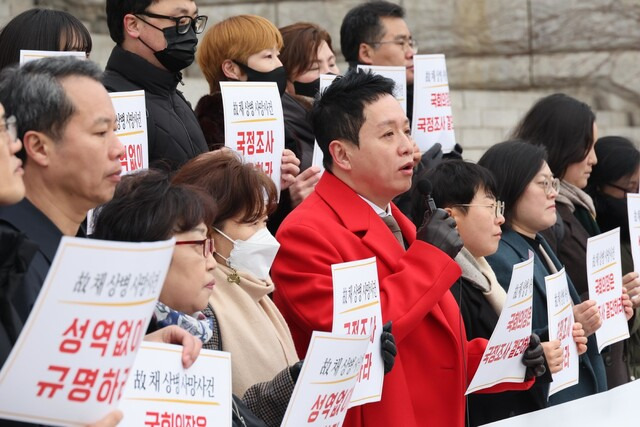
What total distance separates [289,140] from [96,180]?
2522 mm

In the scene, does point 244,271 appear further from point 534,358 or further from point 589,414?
point 534,358

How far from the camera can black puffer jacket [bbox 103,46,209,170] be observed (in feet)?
16.3

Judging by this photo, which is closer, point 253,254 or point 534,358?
point 253,254

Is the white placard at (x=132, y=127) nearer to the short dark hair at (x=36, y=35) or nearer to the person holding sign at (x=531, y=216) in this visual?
the short dark hair at (x=36, y=35)

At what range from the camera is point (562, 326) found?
5.10 m

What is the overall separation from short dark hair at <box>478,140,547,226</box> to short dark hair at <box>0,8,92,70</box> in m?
1.92

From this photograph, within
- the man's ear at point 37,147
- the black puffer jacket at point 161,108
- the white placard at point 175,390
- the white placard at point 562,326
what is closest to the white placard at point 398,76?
the black puffer jacket at point 161,108

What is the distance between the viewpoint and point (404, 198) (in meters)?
6.14

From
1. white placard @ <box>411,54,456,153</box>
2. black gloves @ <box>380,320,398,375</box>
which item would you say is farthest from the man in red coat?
white placard @ <box>411,54,456,153</box>

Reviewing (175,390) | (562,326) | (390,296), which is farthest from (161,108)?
(175,390)

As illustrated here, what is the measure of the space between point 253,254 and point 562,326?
4.81 feet

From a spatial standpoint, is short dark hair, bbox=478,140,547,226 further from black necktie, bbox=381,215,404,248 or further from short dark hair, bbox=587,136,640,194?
short dark hair, bbox=587,136,640,194

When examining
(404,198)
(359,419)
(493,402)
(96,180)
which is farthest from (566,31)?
(96,180)

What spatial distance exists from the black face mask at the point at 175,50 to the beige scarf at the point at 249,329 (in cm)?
121
